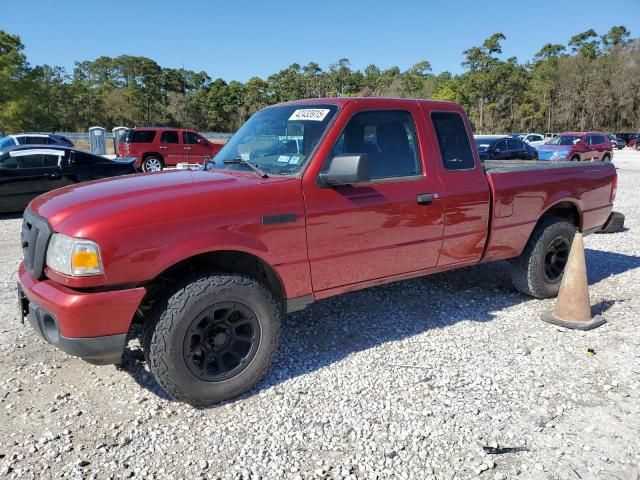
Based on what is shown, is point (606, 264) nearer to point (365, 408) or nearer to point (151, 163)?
point (365, 408)

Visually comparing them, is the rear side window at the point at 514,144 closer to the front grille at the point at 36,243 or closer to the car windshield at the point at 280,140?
the car windshield at the point at 280,140

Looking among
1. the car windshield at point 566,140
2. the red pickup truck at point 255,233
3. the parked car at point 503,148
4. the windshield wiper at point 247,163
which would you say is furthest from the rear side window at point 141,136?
the car windshield at point 566,140

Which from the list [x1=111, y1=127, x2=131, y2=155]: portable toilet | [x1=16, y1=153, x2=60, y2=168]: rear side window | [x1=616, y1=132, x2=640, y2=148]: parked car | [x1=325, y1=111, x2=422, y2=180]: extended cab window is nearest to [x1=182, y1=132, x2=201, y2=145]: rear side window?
[x1=111, y1=127, x2=131, y2=155]: portable toilet

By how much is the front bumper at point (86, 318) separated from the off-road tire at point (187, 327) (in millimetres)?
194

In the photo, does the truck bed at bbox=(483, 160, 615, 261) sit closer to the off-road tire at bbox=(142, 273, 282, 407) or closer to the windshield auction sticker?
the windshield auction sticker

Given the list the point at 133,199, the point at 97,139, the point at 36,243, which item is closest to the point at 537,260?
the point at 133,199

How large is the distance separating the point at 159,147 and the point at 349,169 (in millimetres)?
17822

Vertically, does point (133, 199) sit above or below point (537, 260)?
above

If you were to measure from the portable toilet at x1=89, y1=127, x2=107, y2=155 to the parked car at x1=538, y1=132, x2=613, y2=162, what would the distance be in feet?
78.5

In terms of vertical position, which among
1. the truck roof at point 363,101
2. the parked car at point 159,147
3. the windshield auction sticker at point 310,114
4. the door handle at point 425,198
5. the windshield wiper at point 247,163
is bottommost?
the door handle at point 425,198

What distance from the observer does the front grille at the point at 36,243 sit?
288 centimetres

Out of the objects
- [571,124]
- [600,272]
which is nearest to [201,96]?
[571,124]

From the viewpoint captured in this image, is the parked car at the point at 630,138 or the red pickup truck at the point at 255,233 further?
the parked car at the point at 630,138

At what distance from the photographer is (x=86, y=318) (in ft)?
8.77
